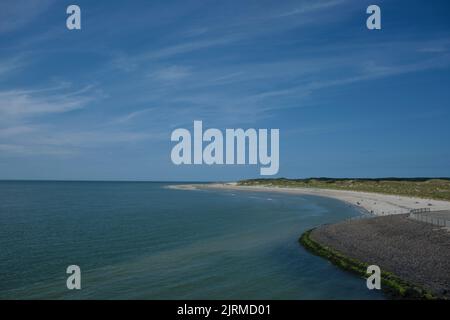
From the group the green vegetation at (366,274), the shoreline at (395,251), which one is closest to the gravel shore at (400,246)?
the shoreline at (395,251)

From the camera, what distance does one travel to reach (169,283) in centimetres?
2553

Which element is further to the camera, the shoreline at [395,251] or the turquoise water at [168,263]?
the turquoise water at [168,263]

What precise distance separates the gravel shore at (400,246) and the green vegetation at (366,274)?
645 millimetres

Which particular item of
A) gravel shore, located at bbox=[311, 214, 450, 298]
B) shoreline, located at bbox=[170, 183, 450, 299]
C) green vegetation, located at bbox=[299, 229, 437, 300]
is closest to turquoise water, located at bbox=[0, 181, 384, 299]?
green vegetation, located at bbox=[299, 229, 437, 300]

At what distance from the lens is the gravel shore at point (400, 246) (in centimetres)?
2461

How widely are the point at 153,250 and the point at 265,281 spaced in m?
14.4

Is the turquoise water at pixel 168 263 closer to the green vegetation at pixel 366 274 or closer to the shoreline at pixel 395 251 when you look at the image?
the green vegetation at pixel 366 274

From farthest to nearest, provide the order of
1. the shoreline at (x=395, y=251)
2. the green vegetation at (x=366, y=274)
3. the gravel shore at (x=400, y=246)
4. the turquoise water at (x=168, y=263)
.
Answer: the gravel shore at (x=400, y=246)
the turquoise water at (x=168, y=263)
the shoreline at (x=395, y=251)
the green vegetation at (x=366, y=274)

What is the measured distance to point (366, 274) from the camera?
26016 millimetres

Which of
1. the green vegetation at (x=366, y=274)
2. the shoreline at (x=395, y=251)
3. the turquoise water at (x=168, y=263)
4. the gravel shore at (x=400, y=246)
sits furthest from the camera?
the gravel shore at (x=400, y=246)

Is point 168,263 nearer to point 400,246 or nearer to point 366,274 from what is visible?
point 366,274
